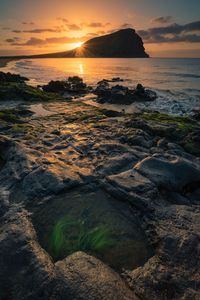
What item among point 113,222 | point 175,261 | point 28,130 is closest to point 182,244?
point 175,261

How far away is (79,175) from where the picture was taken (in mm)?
7125

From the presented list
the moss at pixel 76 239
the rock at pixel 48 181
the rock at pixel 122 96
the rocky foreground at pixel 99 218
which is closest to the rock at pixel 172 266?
the rocky foreground at pixel 99 218

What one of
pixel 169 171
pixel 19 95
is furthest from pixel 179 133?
pixel 19 95

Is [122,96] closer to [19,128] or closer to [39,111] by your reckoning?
[39,111]

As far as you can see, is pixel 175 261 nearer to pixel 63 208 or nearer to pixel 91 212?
pixel 91 212

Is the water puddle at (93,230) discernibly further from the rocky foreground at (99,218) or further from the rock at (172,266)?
the rock at (172,266)

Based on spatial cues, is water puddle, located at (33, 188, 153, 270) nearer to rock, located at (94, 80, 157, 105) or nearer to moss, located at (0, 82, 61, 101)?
moss, located at (0, 82, 61, 101)

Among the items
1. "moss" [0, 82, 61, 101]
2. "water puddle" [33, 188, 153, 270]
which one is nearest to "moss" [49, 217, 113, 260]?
"water puddle" [33, 188, 153, 270]

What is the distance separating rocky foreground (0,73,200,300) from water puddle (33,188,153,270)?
0.02 meters

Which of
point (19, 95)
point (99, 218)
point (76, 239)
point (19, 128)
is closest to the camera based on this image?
point (76, 239)

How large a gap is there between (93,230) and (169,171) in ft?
9.74

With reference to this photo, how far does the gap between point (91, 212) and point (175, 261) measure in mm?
2005

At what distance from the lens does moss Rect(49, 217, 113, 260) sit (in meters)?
4.80

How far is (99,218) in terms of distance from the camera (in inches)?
219
